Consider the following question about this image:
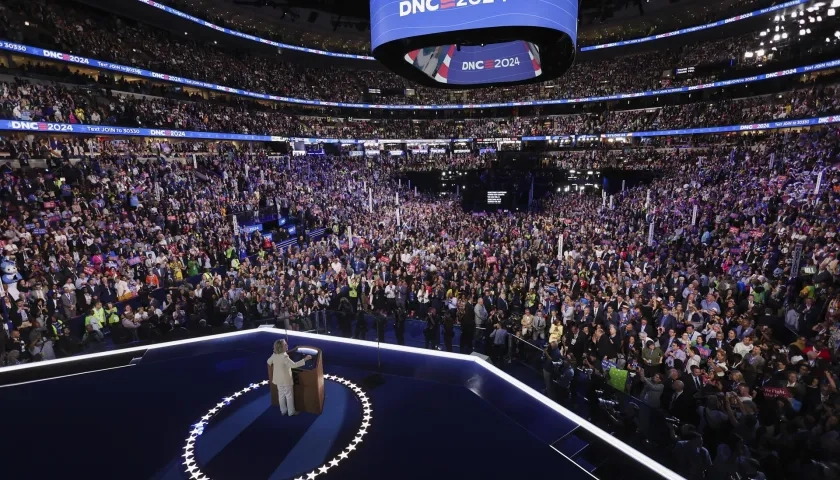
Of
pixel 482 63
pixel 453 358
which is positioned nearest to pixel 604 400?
pixel 453 358

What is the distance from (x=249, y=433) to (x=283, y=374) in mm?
934

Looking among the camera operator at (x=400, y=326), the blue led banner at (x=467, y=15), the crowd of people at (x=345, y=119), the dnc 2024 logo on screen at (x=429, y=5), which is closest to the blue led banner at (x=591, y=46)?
the crowd of people at (x=345, y=119)

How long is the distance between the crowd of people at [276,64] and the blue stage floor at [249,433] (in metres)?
20.7

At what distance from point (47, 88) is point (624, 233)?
28019 mm

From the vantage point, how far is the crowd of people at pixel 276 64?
74.0ft

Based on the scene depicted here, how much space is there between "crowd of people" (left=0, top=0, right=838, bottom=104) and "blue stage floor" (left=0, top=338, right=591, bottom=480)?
2066 centimetres

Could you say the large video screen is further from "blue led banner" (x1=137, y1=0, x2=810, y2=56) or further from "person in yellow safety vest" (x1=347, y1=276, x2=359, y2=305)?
"blue led banner" (x1=137, y1=0, x2=810, y2=56)

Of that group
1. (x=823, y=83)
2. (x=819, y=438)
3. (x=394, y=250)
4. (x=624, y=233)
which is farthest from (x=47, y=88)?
(x=823, y=83)

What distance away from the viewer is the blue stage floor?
5.68m

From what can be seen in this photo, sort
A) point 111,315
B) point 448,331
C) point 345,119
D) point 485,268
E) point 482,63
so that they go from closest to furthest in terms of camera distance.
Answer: point 482,63, point 448,331, point 111,315, point 485,268, point 345,119

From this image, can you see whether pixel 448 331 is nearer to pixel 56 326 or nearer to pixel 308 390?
pixel 308 390

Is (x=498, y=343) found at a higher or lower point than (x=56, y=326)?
higher

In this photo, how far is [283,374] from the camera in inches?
265

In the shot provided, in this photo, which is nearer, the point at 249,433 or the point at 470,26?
the point at 470,26
